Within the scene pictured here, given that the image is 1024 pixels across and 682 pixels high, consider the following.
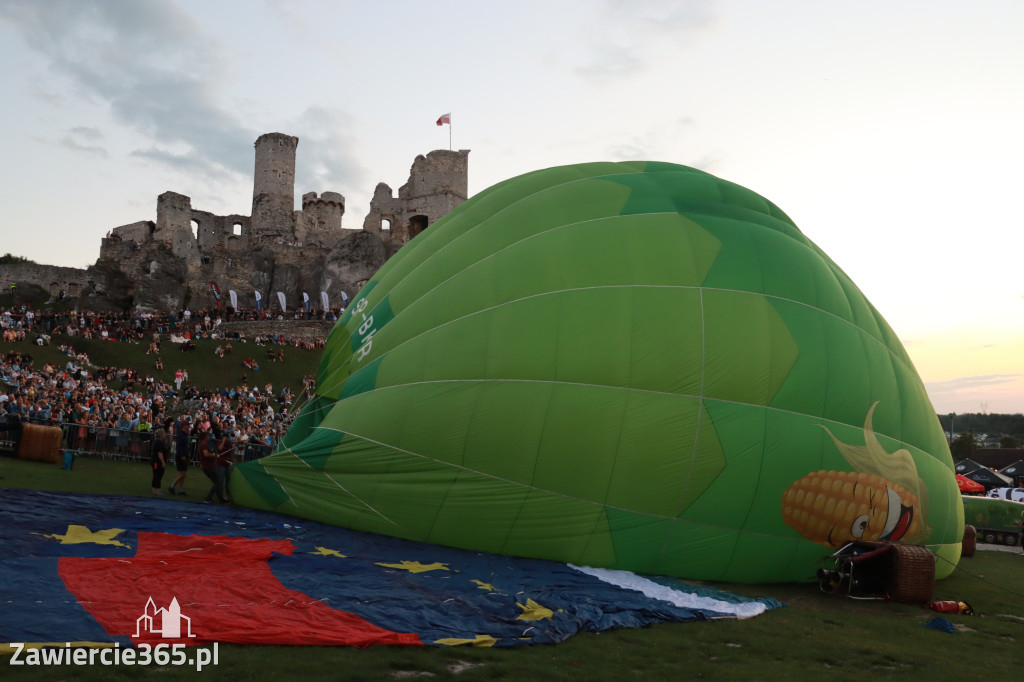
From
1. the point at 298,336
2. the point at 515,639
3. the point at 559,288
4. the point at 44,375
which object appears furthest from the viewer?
the point at 298,336

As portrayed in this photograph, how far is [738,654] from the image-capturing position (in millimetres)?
5016

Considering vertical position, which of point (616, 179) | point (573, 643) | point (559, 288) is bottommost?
point (573, 643)

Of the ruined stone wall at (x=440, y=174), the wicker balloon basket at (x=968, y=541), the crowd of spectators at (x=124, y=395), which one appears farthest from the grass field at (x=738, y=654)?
the ruined stone wall at (x=440, y=174)

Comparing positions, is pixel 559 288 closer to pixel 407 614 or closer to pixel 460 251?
pixel 460 251

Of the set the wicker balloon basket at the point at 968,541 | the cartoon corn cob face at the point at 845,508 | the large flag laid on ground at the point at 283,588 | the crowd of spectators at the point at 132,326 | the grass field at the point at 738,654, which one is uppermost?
the crowd of spectators at the point at 132,326

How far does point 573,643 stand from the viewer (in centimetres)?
496

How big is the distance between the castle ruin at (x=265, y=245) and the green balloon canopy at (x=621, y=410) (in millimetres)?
39674

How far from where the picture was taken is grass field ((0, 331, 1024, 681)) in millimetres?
3984

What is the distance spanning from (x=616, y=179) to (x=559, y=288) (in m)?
2.16

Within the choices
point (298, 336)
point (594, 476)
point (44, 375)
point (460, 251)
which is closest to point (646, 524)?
point (594, 476)

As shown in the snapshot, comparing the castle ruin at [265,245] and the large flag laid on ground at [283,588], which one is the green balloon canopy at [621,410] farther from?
the castle ruin at [265,245]

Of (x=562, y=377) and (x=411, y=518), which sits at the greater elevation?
(x=562, y=377)

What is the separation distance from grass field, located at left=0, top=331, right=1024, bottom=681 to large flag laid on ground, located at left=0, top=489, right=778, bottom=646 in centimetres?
20

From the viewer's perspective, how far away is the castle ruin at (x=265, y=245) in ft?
149
